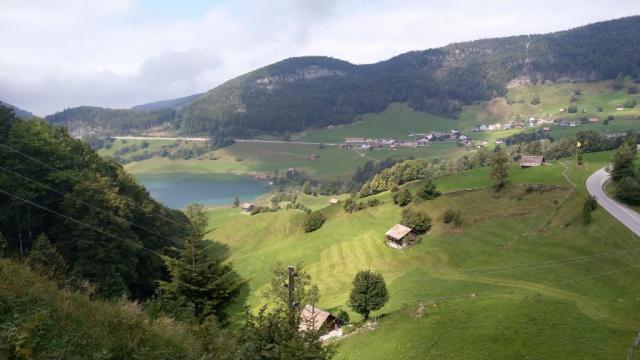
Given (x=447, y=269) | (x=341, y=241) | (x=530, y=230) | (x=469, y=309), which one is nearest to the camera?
(x=469, y=309)

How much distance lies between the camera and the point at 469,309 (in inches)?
1439

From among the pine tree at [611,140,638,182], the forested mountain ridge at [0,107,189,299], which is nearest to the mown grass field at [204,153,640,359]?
the pine tree at [611,140,638,182]

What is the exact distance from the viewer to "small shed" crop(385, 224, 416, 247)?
2781 inches

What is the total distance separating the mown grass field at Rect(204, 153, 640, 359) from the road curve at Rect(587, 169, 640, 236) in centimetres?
148

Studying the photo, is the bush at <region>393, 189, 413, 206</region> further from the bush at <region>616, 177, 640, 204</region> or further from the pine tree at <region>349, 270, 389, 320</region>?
the pine tree at <region>349, 270, 389, 320</region>

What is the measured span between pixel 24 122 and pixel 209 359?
232 feet

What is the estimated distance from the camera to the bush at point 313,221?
9425 centimetres

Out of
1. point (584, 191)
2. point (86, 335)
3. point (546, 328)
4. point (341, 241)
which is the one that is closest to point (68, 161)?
point (341, 241)

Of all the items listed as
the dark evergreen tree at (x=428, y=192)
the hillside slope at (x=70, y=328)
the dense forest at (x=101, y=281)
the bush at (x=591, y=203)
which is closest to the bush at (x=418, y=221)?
the dark evergreen tree at (x=428, y=192)

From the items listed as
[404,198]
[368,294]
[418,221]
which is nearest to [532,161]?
[404,198]

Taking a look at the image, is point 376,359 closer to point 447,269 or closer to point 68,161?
point 447,269

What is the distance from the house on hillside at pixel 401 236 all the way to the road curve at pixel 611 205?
27.3 metres

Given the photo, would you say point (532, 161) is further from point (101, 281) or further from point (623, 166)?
point (101, 281)

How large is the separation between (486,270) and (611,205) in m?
23.3
